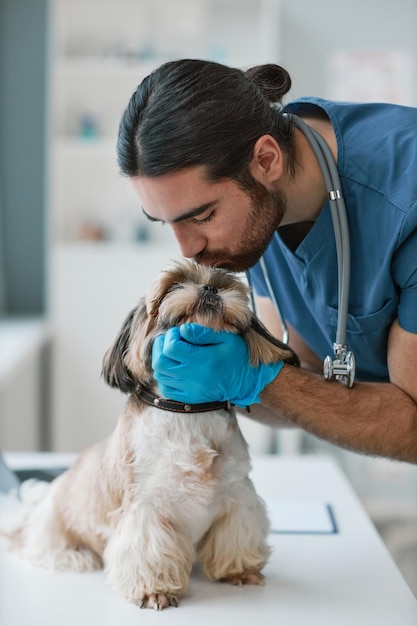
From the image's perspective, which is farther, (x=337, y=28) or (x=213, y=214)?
(x=337, y=28)

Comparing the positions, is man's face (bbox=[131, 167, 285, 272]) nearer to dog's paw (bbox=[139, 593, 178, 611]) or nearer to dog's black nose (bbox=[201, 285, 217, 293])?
dog's black nose (bbox=[201, 285, 217, 293])

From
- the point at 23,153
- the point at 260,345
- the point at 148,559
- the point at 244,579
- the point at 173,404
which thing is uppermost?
the point at 260,345

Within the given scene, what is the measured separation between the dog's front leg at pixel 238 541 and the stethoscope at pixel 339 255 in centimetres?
27

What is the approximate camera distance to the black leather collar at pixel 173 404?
1.38 m

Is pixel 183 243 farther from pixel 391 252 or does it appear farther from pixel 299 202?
→ pixel 391 252

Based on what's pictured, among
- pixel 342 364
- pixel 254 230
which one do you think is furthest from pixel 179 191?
pixel 342 364

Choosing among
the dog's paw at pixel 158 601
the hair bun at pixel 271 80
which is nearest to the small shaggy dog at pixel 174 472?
the dog's paw at pixel 158 601

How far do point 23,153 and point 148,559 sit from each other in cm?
332

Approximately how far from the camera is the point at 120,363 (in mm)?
1418

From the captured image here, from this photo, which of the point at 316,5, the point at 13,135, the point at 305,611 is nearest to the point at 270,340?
the point at 305,611

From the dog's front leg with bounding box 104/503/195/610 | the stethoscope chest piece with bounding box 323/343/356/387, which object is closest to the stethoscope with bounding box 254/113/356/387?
the stethoscope chest piece with bounding box 323/343/356/387

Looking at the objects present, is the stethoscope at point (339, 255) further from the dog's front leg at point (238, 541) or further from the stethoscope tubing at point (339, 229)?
the dog's front leg at point (238, 541)

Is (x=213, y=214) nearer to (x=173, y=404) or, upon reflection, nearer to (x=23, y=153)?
(x=173, y=404)

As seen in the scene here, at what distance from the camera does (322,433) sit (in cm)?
152
